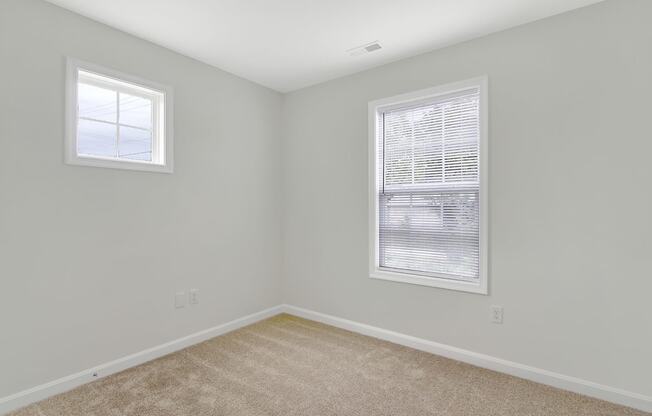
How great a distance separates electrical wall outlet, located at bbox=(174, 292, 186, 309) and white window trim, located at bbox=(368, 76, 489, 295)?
5.59ft

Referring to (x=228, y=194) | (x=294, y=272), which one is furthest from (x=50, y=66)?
(x=294, y=272)

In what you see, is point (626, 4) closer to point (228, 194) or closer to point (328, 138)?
point (328, 138)

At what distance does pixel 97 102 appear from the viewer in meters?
2.51

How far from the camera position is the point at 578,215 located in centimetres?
225

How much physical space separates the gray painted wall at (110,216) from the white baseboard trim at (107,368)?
5 cm

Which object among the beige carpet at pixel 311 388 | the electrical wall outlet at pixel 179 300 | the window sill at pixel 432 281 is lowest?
the beige carpet at pixel 311 388

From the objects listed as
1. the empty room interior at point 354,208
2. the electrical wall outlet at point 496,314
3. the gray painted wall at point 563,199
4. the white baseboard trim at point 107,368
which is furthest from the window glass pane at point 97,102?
the electrical wall outlet at point 496,314

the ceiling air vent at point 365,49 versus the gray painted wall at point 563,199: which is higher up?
the ceiling air vent at point 365,49

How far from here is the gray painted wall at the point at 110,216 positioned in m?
2.08

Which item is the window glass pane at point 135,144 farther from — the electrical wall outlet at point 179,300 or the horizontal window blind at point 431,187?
the horizontal window blind at point 431,187

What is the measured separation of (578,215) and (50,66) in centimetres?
363

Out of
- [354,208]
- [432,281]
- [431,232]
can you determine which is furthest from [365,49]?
[432,281]

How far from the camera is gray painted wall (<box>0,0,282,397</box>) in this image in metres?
2.08

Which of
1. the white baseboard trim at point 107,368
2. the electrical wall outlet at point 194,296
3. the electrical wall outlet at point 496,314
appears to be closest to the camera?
the white baseboard trim at point 107,368
